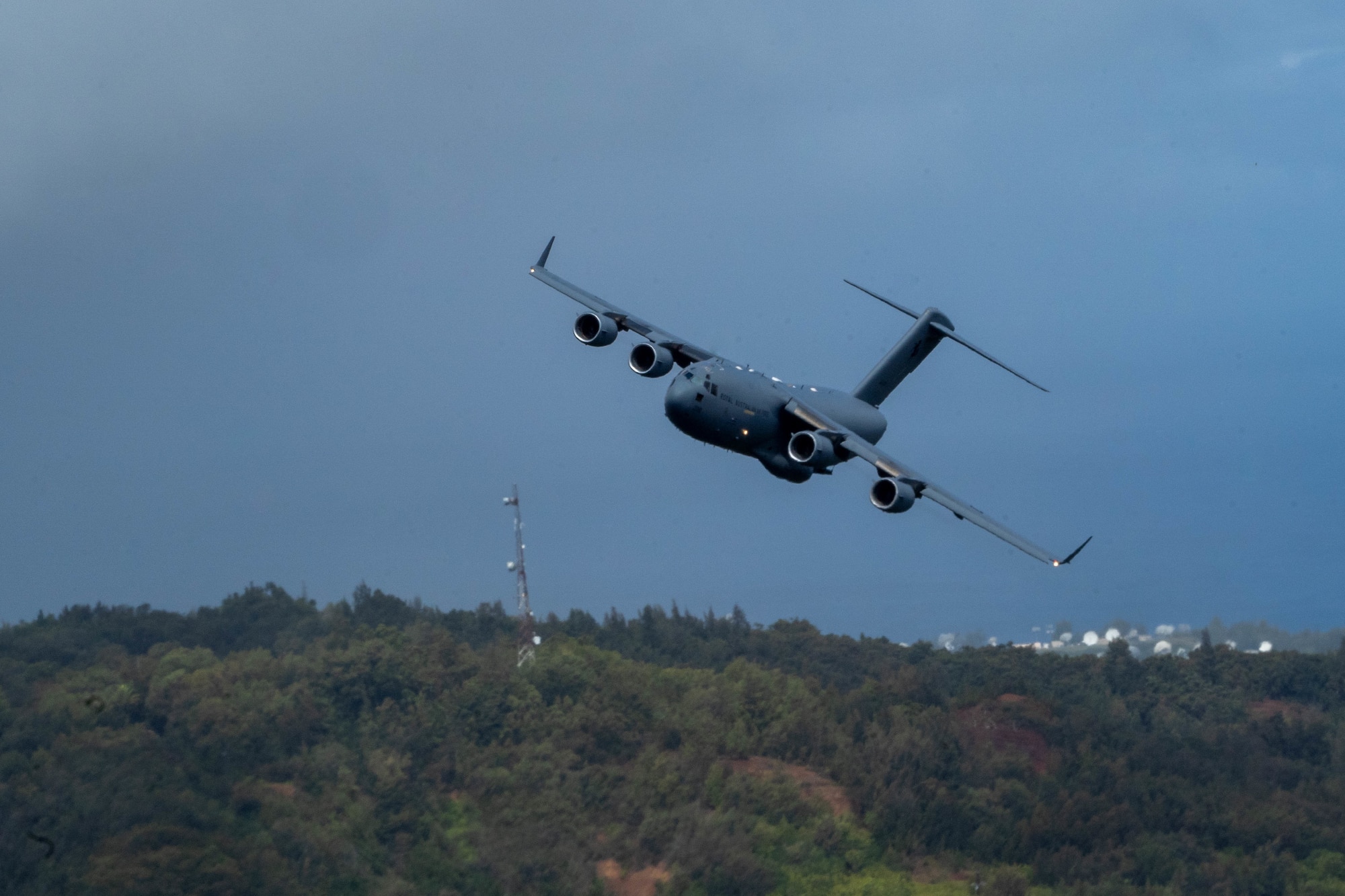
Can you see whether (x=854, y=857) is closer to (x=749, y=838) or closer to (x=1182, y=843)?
(x=749, y=838)

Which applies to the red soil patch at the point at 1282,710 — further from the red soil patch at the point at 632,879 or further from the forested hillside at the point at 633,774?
the red soil patch at the point at 632,879

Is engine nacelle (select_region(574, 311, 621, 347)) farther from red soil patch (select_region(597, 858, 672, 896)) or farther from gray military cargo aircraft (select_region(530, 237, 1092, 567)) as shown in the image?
red soil patch (select_region(597, 858, 672, 896))

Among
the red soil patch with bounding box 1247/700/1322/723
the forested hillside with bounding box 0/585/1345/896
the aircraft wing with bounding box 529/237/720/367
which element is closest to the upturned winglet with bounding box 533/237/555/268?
the aircraft wing with bounding box 529/237/720/367

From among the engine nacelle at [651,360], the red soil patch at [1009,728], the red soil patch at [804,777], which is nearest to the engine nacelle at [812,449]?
the engine nacelle at [651,360]

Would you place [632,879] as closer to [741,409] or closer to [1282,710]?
[741,409]

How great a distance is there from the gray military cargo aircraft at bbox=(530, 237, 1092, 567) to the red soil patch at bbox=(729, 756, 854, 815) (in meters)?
45.0

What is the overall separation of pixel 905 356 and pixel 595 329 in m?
12.6

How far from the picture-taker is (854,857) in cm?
7819

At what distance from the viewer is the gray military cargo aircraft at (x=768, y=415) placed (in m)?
36.9

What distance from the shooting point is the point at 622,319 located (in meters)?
42.8

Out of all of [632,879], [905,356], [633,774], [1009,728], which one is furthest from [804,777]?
[905,356]

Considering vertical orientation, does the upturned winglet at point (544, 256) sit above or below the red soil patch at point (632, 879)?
above

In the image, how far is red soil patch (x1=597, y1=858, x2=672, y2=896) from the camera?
75.7 metres

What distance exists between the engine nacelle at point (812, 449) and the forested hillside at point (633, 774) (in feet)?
135
